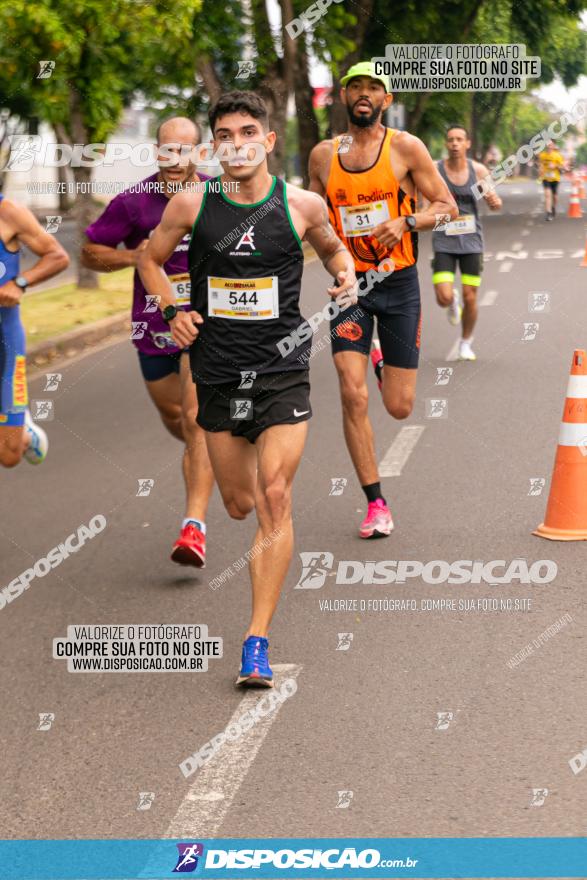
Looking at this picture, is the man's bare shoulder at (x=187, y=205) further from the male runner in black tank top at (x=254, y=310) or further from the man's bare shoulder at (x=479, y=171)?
the man's bare shoulder at (x=479, y=171)

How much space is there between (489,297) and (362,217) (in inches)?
474

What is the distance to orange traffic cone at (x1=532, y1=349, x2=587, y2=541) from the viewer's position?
728cm

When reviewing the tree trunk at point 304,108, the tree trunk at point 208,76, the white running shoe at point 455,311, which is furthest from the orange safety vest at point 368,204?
the tree trunk at point 304,108

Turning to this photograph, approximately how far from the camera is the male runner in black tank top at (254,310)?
18.1 feet

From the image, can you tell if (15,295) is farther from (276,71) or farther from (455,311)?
(276,71)

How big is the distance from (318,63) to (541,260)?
22.9 ft

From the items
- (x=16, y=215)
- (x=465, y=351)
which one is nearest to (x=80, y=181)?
(x=465, y=351)

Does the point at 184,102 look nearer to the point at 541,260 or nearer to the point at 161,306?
the point at 541,260

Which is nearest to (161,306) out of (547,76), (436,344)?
(436,344)

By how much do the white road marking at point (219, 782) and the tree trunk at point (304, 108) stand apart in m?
25.1

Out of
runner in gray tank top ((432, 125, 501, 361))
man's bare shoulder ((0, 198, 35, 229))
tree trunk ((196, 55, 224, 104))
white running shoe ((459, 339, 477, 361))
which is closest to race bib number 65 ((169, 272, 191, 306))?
Result: man's bare shoulder ((0, 198, 35, 229))

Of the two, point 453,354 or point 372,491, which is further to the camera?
point 453,354

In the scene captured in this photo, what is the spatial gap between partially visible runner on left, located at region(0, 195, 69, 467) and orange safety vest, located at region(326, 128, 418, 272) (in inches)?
55.2

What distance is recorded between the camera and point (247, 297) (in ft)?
18.6
